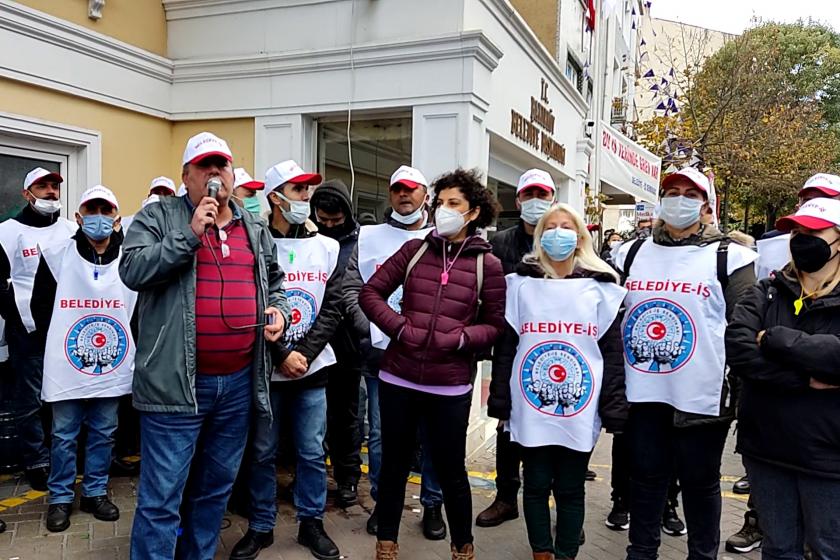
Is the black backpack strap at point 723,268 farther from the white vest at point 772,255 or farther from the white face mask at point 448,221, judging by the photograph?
the white face mask at point 448,221

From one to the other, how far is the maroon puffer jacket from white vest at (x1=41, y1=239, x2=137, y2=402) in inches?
70.0

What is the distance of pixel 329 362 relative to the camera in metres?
3.80

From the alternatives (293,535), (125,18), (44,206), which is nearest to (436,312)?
(293,535)

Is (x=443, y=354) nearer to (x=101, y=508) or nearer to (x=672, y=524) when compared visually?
(x=672, y=524)

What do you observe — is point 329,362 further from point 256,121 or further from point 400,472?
point 256,121

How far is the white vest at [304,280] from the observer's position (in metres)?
3.79

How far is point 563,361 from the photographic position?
323 centimetres

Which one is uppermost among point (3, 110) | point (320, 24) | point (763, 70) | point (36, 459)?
point (763, 70)

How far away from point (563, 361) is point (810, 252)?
1.18 metres

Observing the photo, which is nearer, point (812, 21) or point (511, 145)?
point (511, 145)

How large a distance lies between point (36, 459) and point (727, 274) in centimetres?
462

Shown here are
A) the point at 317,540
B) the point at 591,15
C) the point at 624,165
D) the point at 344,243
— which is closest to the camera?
the point at 317,540

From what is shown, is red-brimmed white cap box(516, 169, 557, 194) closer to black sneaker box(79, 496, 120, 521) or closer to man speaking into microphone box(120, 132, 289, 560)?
man speaking into microphone box(120, 132, 289, 560)

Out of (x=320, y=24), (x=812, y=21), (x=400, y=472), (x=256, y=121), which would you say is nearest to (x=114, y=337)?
(x=400, y=472)
